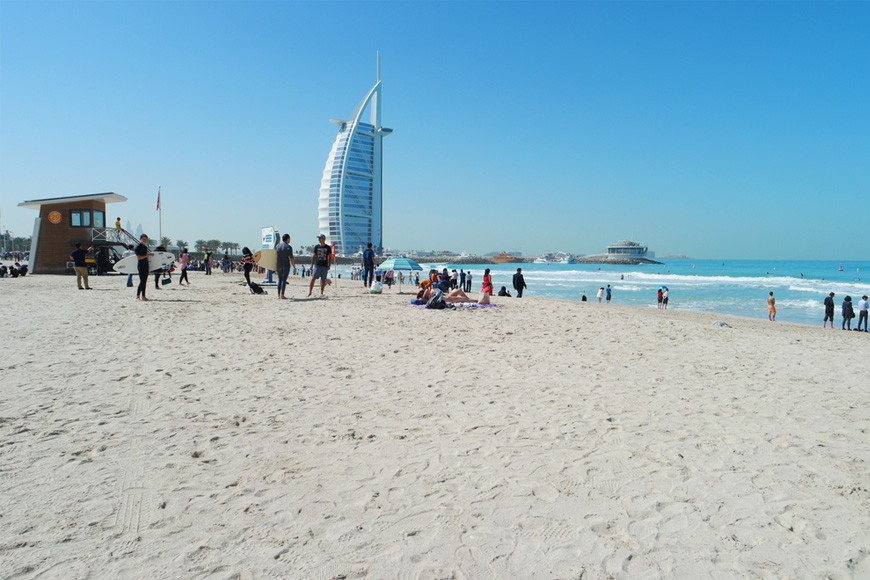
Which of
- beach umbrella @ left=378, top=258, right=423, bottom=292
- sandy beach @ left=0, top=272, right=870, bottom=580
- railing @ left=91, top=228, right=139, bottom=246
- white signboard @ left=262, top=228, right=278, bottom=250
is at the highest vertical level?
white signboard @ left=262, top=228, right=278, bottom=250

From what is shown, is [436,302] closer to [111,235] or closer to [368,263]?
[368,263]

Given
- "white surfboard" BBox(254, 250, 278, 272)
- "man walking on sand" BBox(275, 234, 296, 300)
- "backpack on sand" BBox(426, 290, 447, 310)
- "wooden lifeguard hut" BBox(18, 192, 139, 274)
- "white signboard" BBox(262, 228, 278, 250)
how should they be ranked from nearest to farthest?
1. "backpack on sand" BBox(426, 290, 447, 310)
2. "man walking on sand" BBox(275, 234, 296, 300)
3. "white surfboard" BBox(254, 250, 278, 272)
4. "wooden lifeguard hut" BBox(18, 192, 139, 274)
5. "white signboard" BBox(262, 228, 278, 250)

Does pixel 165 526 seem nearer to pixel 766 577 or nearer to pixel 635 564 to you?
pixel 635 564

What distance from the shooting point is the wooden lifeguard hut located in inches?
935

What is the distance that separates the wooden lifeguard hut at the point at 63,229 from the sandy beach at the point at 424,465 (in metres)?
21.9

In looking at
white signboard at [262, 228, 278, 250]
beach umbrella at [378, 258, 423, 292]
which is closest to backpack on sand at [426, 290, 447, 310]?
beach umbrella at [378, 258, 423, 292]

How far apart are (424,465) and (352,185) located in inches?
4370

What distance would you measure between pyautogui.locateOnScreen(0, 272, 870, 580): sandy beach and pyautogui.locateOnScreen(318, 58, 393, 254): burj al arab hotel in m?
105

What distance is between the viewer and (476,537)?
2.40 m

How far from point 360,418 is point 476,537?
189 cm

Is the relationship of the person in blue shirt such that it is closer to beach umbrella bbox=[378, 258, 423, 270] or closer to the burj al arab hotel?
beach umbrella bbox=[378, 258, 423, 270]

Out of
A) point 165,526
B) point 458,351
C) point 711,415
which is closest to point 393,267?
point 458,351

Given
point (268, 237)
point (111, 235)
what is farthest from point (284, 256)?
point (268, 237)

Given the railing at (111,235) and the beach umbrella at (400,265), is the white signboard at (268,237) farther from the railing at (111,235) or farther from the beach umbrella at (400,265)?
the beach umbrella at (400,265)
